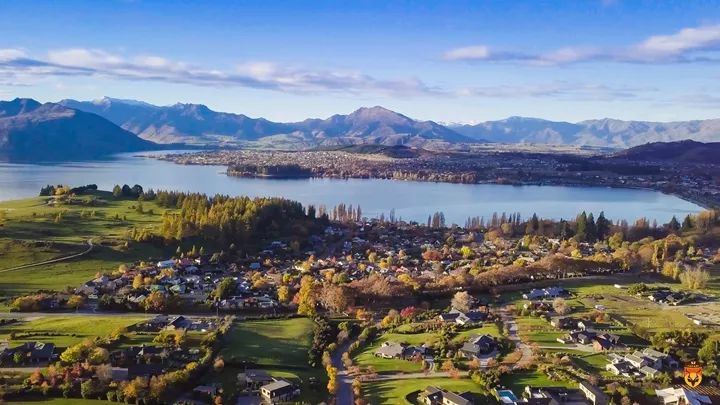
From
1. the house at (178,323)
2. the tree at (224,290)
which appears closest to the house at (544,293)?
the tree at (224,290)

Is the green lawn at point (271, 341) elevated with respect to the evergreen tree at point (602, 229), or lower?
lower

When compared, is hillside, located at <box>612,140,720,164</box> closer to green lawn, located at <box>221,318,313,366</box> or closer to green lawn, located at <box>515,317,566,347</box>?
green lawn, located at <box>515,317,566,347</box>

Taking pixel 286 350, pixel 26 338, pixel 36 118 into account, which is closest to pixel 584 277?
pixel 286 350

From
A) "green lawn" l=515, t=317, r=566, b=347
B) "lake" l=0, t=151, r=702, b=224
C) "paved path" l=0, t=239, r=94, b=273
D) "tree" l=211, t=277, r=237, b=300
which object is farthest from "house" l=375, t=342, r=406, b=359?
"lake" l=0, t=151, r=702, b=224

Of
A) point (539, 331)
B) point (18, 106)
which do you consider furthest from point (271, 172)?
point (18, 106)

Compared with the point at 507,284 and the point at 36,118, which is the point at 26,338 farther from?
the point at 36,118

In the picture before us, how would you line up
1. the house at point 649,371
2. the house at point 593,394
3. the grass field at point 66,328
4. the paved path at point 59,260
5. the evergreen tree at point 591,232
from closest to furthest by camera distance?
the house at point 593,394
the house at point 649,371
the grass field at point 66,328
the paved path at point 59,260
the evergreen tree at point 591,232

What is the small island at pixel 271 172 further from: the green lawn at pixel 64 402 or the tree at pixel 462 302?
the green lawn at pixel 64 402
